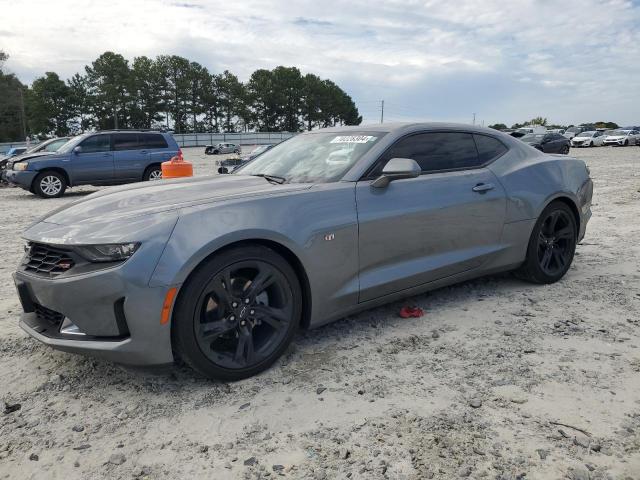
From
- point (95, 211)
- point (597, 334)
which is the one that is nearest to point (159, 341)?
point (95, 211)

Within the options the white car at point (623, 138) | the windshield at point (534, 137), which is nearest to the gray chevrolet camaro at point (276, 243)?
the windshield at point (534, 137)

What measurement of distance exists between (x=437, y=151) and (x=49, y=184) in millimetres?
11230

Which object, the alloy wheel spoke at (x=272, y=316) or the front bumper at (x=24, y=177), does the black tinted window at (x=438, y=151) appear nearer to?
the alloy wheel spoke at (x=272, y=316)

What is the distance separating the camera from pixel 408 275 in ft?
11.3

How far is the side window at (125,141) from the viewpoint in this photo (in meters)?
12.9

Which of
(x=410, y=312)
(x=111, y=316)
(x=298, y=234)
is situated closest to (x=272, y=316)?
(x=298, y=234)

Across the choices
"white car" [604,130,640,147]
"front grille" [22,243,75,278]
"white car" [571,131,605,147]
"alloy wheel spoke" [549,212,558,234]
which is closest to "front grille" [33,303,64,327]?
"front grille" [22,243,75,278]

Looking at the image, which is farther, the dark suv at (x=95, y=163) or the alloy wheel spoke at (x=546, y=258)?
the dark suv at (x=95, y=163)

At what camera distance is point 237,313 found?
2.78 metres

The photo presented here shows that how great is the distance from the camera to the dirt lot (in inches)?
84.1

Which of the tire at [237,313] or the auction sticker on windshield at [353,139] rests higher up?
the auction sticker on windshield at [353,139]

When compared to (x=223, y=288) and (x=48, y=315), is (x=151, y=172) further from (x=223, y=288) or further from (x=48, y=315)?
(x=223, y=288)

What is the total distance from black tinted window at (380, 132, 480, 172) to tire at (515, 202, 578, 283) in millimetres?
886

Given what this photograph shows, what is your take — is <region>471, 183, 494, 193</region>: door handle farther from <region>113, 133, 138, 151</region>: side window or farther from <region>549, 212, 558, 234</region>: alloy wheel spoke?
<region>113, 133, 138, 151</region>: side window
